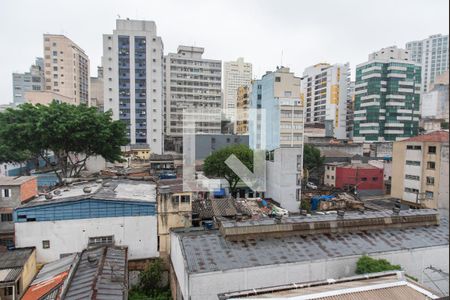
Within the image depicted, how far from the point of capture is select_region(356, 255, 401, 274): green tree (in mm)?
8633

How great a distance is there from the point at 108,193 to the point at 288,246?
7.89 m

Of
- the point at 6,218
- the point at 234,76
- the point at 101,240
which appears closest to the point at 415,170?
the point at 101,240

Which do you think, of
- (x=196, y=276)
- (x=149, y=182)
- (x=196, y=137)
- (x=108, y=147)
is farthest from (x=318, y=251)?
(x=196, y=137)

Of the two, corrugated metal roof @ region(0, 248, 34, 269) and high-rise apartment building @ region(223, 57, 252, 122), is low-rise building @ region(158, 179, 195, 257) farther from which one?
high-rise apartment building @ region(223, 57, 252, 122)

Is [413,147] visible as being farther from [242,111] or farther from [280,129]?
[242,111]

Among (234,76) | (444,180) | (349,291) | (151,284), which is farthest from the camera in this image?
(234,76)

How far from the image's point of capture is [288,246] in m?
9.75

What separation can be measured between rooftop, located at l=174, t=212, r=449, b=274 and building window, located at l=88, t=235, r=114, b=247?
337cm

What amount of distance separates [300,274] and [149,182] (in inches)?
422

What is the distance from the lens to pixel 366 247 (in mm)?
9867

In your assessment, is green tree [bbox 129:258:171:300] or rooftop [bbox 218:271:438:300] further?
green tree [bbox 129:258:171:300]

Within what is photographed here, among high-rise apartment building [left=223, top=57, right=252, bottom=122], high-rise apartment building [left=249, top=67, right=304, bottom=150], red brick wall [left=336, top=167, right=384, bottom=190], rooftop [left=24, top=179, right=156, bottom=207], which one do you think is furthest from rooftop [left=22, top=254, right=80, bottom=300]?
high-rise apartment building [left=223, top=57, right=252, bottom=122]

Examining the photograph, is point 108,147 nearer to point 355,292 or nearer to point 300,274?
point 300,274

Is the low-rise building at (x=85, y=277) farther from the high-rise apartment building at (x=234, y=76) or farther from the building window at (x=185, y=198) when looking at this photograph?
the high-rise apartment building at (x=234, y=76)
